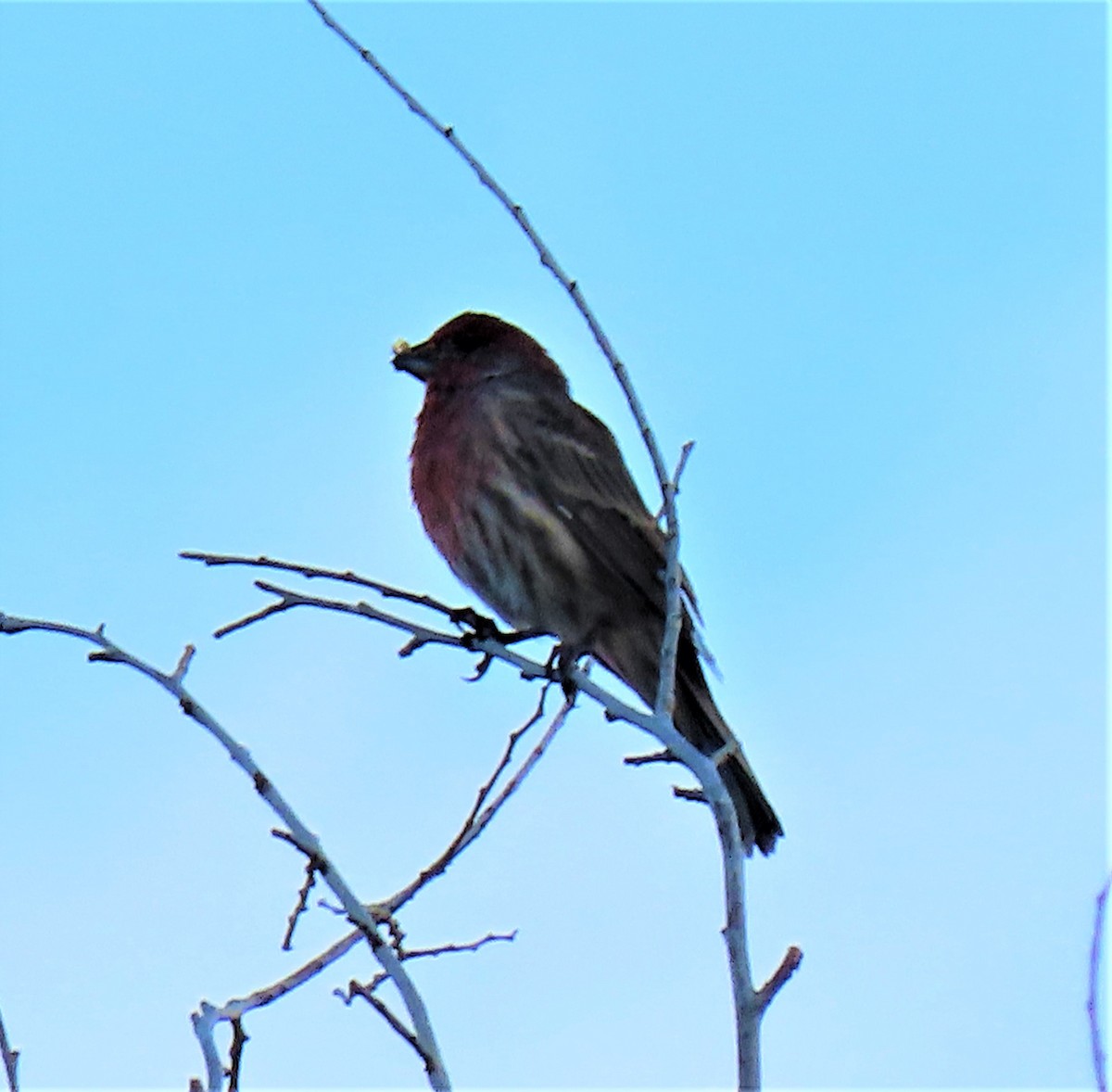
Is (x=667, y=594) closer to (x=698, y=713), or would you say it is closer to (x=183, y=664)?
(x=183, y=664)

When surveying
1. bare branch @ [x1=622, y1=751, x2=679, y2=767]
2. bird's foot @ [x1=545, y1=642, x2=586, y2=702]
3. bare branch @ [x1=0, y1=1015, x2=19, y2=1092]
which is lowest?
bare branch @ [x1=0, y1=1015, x2=19, y2=1092]

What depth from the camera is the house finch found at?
7238mm

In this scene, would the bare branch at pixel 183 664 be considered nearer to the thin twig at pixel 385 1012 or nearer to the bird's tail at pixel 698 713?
the thin twig at pixel 385 1012

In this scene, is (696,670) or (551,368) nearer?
(696,670)

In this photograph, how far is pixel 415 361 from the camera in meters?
8.39

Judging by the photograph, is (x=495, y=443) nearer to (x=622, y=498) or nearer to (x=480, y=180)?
(x=622, y=498)

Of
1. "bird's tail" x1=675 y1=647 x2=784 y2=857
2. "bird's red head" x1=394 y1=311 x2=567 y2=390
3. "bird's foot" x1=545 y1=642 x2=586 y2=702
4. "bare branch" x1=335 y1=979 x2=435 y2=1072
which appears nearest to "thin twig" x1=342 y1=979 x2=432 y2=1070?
"bare branch" x1=335 y1=979 x2=435 y2=1072

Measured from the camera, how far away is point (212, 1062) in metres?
3.39

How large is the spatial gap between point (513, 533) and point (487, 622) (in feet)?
1.26

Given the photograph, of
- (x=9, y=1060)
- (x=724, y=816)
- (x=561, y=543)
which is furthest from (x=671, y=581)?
(x=561, y=543)

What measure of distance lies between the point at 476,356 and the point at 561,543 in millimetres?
1509

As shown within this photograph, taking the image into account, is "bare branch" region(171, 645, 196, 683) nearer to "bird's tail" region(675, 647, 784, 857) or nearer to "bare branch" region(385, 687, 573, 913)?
"bare branch" region(385, 687, 573, 913)

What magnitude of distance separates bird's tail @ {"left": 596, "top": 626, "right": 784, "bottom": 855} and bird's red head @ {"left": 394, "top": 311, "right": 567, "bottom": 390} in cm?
155

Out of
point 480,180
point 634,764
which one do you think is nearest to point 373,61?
point 480,180
